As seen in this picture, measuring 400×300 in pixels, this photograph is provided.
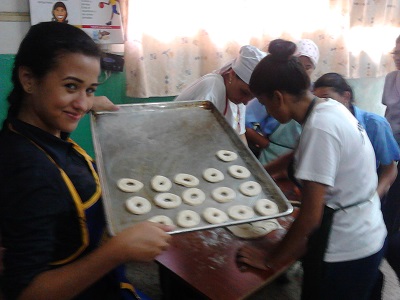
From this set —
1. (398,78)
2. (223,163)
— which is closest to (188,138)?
(223,163)

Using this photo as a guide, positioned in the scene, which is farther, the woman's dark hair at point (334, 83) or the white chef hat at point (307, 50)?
the white chef hat at point (307, 50)

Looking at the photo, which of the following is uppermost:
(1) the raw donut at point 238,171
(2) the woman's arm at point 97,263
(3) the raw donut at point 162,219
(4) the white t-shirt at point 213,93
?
(4) the white t-shirt at point 213,93

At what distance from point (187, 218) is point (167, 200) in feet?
0.36

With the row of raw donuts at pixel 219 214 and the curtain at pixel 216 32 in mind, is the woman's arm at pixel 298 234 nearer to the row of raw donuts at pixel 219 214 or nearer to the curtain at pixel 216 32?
the row of raw donuts at pixel 219 214

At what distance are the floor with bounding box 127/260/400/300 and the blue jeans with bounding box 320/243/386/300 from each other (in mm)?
934

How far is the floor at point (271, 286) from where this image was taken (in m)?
2.19

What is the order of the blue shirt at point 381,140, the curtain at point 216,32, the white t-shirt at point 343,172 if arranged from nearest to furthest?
the white t-shirt at point 343,172 → the blue shirt at point 381,140 → the curtain at point 216,32

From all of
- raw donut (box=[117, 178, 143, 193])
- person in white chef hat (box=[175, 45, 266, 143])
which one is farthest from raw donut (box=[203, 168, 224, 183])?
person in white chef hat (box=[175, 45, 266, 143])

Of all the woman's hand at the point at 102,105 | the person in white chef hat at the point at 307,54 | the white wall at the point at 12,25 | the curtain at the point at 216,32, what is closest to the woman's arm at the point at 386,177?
the person in white chef hat at the point at 307,54

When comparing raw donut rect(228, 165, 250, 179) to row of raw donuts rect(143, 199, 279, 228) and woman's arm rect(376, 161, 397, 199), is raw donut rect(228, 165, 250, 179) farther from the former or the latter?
woman's arm rect(376, 161, 397, 199)

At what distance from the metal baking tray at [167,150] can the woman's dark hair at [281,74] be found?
0.29 m

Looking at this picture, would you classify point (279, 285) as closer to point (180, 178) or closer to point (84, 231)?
point (180, 178)

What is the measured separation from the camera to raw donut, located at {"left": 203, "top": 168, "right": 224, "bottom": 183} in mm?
1281

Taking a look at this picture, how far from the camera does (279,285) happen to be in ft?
7.50
